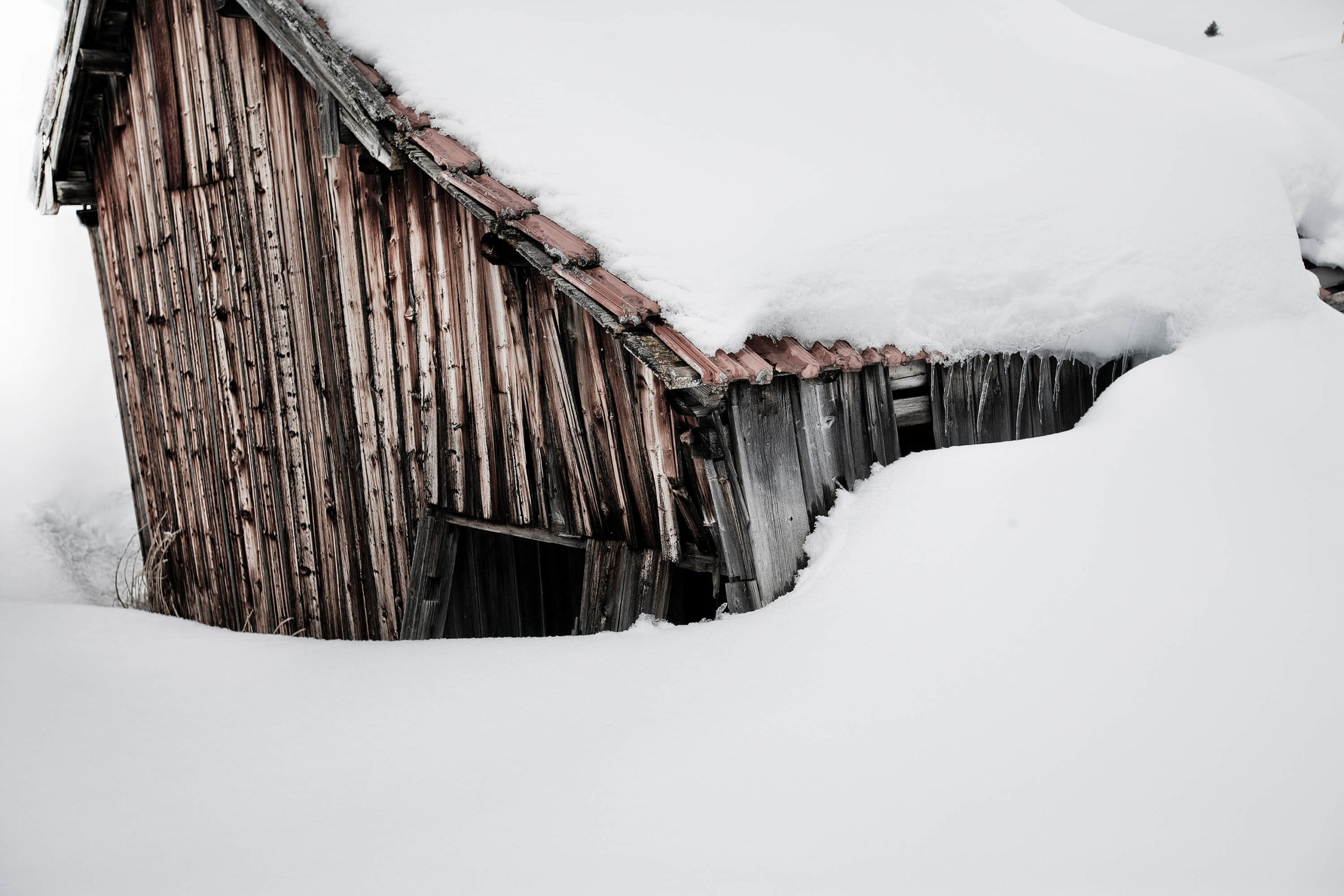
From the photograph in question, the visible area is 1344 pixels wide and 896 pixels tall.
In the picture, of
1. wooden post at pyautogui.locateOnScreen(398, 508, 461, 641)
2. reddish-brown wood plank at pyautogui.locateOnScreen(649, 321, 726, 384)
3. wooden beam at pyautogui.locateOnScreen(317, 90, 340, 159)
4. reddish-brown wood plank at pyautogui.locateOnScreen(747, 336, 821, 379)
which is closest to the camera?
reddish-brown wood plank at pyautogui.locateOnScreen(649, 321, 726, 384)

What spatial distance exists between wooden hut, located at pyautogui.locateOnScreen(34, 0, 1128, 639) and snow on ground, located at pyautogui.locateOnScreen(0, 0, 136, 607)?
16.6 feet

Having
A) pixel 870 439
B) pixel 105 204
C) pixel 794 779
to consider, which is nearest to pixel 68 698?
pixel 794 779

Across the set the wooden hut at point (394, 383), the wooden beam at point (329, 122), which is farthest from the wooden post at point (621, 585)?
the wooden beam at point (329, 122)

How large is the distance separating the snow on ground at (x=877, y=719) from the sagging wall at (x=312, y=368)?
800 millimetres

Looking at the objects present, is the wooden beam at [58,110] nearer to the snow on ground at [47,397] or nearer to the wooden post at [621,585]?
the wooden post at [621,585]

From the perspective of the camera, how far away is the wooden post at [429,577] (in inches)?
186

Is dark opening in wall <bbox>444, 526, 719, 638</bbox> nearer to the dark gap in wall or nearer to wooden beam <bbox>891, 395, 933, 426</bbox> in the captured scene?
the dark gap in wall

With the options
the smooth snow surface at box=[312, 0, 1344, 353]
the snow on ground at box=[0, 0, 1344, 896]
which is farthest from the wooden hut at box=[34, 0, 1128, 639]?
the snow on ground at box=[0, 0, 1344, 896]

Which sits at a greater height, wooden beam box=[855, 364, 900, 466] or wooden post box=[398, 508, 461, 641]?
wooden beam box=[855, 364, 900, 466]

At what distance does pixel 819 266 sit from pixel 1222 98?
354 cm

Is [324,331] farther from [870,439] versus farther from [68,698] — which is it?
[870,439]

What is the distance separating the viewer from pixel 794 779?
2420 millimetres

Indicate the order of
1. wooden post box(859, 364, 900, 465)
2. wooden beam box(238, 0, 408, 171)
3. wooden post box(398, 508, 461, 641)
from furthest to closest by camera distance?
wooden post box(398, 508, 461, 641) → wooden beam box(238, 0, 408, 171) → wooden post box(859, 364, 900, 465)

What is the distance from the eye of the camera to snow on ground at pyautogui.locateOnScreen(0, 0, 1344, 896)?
7.20 ft
